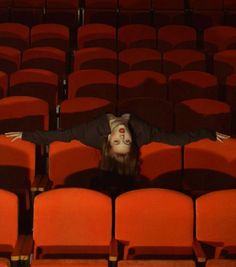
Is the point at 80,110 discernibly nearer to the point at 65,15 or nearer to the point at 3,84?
the point at 3,84

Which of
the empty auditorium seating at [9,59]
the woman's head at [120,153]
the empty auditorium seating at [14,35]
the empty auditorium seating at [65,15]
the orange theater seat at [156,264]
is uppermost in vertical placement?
the empty auditorium seating at [65,15]

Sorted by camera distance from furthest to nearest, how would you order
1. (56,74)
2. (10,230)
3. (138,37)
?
(138,37)
(56,74)
(10,230)

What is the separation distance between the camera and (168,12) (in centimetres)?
365

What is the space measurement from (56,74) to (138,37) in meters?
0.78

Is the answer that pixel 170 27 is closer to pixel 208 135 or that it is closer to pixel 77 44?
pixel 77 44

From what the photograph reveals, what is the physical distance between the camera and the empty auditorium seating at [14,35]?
3.13 m

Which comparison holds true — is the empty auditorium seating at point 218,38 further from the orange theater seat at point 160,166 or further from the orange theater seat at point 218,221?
the orange theater seat at point 218,221

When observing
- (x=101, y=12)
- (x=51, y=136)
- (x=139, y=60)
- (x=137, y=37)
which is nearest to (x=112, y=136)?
(x=51, y=136)

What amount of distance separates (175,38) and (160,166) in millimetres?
1369

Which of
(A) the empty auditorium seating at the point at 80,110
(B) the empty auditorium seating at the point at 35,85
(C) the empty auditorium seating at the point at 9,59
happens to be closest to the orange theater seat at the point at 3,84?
(B) the empty auditorium seating at the point at 35,85

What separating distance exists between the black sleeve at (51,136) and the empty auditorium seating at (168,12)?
1.87 meters

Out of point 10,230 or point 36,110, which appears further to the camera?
point 36,110

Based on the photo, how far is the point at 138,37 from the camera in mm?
3168

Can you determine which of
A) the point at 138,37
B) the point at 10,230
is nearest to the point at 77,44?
the point at 138,37
